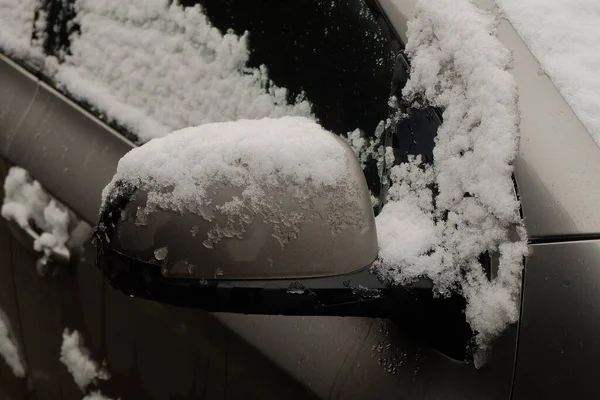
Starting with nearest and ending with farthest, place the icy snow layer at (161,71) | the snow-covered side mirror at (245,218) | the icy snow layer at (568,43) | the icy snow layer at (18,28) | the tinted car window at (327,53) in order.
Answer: the snow-covered side mirror at (245,218)
the icy snow layer at (568,43)
the tinted car window at (327,53)
the icy snow layer at (161,71)
the icy snow layer at (18,28)

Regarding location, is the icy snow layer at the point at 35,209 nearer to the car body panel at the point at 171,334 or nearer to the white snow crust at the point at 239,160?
the car body panel at the point at 171,334

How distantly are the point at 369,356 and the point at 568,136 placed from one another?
20.5 inches

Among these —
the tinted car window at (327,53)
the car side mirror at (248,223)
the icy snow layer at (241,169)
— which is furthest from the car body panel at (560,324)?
the tinted car window at (327,53)

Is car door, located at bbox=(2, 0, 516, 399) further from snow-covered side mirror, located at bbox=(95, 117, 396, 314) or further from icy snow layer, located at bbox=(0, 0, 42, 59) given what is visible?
snow-covered side mirror, located at bbox=(95, 117, 396, 314)

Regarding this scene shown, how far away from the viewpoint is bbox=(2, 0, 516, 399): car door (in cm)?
118

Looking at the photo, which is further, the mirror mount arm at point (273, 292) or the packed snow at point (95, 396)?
the packed snow at point (95, 396)

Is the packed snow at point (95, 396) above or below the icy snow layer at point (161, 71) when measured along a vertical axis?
below

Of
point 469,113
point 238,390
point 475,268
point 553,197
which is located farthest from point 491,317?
point 238,390

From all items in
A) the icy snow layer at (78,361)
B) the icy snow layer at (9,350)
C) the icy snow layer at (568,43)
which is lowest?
the icy snow layer at (9,350)

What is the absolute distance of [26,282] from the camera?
1.86 meters

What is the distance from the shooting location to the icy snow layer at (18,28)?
1914 mm

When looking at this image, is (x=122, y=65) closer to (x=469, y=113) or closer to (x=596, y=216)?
(x=469, y=113)

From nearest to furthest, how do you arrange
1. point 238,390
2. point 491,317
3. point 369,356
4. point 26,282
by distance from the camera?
point 491,317 → point 369,356 → point 238,390 → point 26,282

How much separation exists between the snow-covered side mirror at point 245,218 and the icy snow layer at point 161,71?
478 mm
